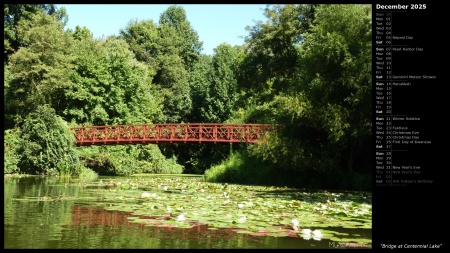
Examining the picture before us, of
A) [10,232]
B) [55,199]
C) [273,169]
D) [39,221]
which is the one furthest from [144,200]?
[273,169]

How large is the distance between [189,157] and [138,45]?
1194 centimetres

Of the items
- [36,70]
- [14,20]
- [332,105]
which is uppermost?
[14,20]

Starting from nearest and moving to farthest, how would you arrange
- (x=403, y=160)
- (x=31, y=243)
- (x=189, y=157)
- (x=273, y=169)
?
(x=31, y=243), (x=403, y=160), (x=273, y=169), (x=189, y=157)

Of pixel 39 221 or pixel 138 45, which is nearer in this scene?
pixel 39 221

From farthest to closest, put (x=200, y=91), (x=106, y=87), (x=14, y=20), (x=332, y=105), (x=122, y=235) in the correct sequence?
(x=200, y=91) → (x=14, y=20) → (x=106, y=87) → (x=332, y=105) → (x=122, y=235)

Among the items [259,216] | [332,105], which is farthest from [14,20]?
[259,216]

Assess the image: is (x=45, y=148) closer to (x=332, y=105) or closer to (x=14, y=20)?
(x=332, y=105)

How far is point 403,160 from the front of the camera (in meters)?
7.84

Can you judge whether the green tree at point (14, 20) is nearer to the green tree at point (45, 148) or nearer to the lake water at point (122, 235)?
the green tree at point (45, 148)

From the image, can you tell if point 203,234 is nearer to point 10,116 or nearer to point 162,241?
point 162,241

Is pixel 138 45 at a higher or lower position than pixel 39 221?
higher

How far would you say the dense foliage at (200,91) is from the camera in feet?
61.5

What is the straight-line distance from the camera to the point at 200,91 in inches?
1870
